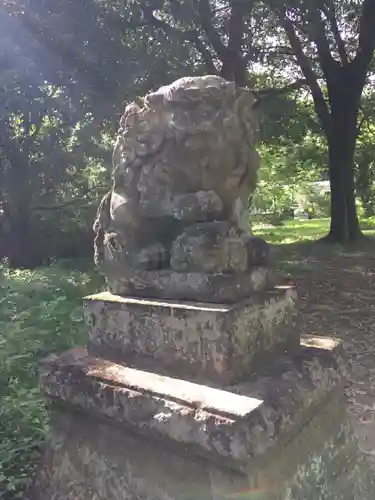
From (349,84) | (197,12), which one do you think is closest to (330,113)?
(349,84)

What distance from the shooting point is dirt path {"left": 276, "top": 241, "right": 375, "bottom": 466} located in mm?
3355

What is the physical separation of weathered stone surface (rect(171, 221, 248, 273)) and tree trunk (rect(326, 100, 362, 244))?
832 centimetres

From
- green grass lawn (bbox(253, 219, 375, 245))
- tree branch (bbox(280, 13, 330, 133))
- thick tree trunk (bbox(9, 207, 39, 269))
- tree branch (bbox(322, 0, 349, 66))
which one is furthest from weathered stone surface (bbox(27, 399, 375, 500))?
green grass lawn (bbox(253, 219, 375, 245))

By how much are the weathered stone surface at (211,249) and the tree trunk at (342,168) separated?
8320 mm

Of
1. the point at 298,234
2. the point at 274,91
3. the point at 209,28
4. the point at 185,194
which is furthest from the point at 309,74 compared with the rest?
the point at 185,194

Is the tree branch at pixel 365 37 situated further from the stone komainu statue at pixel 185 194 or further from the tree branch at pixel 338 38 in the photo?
the stone komainu statue at pixel 185 194

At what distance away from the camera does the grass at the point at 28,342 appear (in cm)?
245

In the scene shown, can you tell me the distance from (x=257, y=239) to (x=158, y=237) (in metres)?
0.37

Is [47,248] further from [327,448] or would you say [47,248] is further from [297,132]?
[327,448]

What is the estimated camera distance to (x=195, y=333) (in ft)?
Answer: 5.60

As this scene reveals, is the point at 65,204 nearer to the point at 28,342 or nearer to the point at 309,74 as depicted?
the point at 309,74

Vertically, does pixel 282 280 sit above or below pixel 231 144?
below

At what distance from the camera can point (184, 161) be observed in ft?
6.30

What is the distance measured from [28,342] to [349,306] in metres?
3.35
